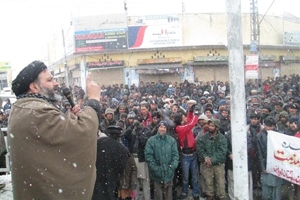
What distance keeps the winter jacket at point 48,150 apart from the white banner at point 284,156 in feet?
15.5

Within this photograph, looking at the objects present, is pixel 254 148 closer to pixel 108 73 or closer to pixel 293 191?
pixel 293 191

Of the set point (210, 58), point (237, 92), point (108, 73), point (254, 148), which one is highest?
point (210, 58)

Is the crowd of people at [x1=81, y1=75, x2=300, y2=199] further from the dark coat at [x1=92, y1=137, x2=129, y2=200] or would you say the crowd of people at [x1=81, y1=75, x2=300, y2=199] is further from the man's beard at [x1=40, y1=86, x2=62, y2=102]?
the man's beard at [x1=40, y1=86, x2=62, y2=102]

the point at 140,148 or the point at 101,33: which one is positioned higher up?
the point at 101,33

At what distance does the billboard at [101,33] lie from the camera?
2509 centimetres

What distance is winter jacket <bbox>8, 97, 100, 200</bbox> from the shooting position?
1702 millimetres

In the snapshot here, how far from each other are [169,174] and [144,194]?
0.87 metres

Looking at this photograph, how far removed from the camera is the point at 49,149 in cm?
172

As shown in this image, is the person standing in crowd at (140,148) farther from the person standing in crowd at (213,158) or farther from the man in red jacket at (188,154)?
the person standing in crowd at (213,158)

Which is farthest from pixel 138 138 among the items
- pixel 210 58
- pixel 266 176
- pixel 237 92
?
pixel 210 58

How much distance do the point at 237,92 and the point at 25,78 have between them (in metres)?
2.79

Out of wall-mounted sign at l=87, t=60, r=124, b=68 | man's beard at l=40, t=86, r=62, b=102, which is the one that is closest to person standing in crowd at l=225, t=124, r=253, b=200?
man's beard at l=40, t=86, r=62, b=102

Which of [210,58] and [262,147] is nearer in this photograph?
[262,147]

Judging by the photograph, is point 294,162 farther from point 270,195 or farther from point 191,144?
point 191,144
